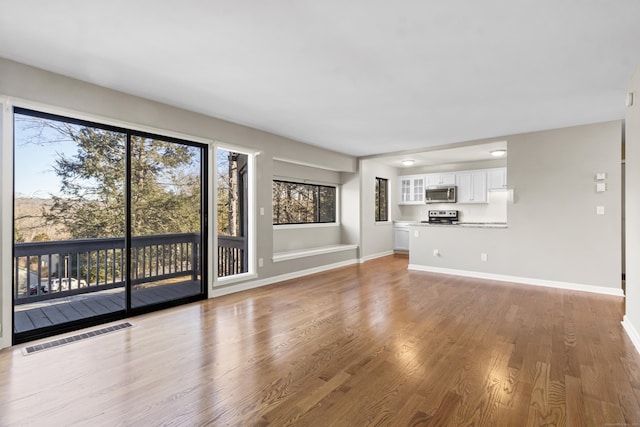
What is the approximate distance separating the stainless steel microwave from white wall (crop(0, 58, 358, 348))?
3.21 metres

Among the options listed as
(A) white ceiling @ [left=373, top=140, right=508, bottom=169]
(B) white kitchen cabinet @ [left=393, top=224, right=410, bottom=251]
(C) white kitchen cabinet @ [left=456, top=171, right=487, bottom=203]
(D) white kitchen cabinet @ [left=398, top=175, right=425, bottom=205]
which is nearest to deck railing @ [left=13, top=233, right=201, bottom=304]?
(A) white ceiling @ [left=373, top=140, right=508, bottom=169]

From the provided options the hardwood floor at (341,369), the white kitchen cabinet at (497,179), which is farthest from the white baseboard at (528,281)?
the white kitchen cabinet at (497,179)

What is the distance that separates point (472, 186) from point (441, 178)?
779 mm

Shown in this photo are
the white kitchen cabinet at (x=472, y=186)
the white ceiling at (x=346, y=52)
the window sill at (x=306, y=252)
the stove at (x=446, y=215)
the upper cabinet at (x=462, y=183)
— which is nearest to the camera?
the white ceiling at (x=346, y=52)

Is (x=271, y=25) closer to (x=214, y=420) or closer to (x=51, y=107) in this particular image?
(x=51, y=107)

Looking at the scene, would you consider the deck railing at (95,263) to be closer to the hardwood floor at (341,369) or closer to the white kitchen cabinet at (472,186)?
the hardwood floor at (341,369)

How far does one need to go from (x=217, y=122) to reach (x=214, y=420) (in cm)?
368

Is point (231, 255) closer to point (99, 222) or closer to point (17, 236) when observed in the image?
point (99, 222)

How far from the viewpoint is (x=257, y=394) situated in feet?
6.59

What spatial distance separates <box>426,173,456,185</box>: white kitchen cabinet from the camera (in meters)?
7.78

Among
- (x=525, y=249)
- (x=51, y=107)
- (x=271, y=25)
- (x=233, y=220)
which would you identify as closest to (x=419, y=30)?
(x=271, y=25)

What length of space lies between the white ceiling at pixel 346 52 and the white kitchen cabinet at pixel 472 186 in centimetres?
325

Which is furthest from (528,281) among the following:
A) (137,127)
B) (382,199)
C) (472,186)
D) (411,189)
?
(137,127)

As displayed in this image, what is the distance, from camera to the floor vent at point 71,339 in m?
2.67
